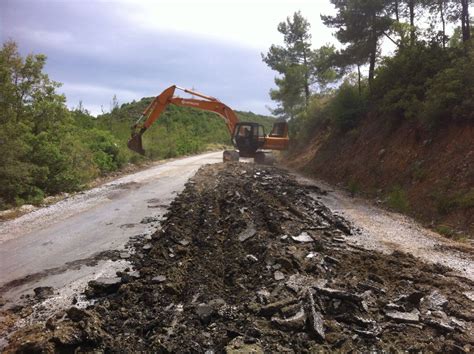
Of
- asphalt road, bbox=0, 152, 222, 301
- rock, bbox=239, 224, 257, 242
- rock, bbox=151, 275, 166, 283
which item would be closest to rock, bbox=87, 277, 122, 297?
rock, bbox=151, 275, 166, 283

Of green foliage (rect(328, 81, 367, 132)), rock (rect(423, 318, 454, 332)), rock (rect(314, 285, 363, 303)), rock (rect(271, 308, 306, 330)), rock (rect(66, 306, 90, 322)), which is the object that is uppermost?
green foliage (rect(328, 81, 367, 132))

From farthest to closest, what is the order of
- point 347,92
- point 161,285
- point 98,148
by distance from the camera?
1. point 347,92
2. point 98,148
3. point 161,285

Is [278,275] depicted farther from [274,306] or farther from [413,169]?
[413,169]

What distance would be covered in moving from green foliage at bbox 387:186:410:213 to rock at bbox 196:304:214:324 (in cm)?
870

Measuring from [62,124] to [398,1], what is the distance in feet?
57.3

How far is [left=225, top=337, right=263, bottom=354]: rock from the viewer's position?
13.0ft

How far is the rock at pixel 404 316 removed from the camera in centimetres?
477

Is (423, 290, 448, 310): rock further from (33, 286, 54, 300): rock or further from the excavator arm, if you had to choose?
the excavator arm

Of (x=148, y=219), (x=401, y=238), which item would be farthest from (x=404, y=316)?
(x=148, y=219)

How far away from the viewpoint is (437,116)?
13711 millimetres

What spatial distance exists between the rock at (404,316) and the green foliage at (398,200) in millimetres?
7389

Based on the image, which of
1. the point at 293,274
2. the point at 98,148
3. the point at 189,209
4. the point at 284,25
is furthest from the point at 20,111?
the point at 284,25

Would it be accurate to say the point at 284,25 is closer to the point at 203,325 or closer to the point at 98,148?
the point at 98,148

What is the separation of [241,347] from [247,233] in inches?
162
